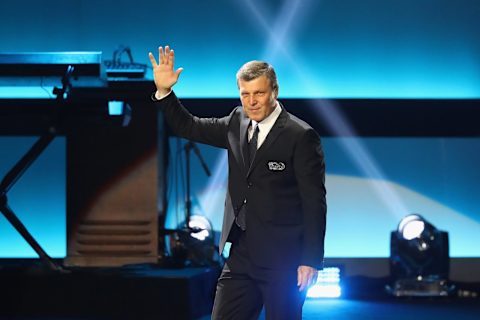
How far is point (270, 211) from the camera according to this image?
276 cm

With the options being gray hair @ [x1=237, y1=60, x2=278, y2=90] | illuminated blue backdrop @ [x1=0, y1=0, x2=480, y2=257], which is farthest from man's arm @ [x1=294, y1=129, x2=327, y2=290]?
illuminated blue backdrop @ [x1=0, y1=0, x2=480, y2=257]

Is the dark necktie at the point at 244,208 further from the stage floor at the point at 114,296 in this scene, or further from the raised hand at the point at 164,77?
the stage floor at the point at 114,296

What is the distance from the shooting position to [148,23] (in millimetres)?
6520

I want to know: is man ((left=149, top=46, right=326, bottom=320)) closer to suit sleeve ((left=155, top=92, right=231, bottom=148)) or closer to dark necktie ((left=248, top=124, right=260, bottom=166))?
dark necktie ((left=248, top=124, right=260, bottom=166))

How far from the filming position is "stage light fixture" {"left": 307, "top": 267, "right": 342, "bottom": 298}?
19.4 ft

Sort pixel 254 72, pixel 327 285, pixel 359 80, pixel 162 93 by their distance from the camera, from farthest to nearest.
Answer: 1. pixel 359 80
2. pixel 327 285
3. pixel 162 93
4. pixel 254 72

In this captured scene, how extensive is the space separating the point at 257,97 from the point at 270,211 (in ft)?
1.17

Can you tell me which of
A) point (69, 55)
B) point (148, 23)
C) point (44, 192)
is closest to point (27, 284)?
point (69, 55)

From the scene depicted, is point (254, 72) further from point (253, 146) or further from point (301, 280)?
point (301, 280)

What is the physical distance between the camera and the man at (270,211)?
8.85ft

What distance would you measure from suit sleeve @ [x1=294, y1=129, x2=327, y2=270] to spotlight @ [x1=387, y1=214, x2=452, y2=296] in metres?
3.27

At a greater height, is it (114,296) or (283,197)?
(283,197)

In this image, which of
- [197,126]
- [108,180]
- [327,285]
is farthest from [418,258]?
[197,126]

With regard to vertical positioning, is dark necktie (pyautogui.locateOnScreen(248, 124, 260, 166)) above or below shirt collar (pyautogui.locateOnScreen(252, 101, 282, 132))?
below
